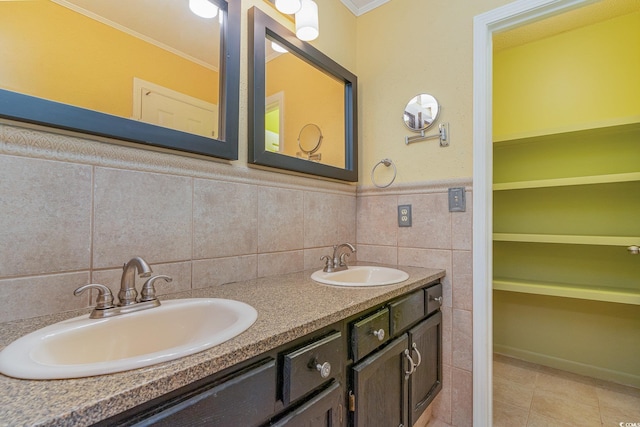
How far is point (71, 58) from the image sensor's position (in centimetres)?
83

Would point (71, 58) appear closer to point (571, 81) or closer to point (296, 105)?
point (296, 105)

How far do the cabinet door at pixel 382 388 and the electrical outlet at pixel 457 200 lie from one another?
0.68 m

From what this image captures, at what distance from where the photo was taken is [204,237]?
1.04 metres

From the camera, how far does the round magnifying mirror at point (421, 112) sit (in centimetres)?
151

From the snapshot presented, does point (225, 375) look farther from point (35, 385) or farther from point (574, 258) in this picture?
point (574, 258)

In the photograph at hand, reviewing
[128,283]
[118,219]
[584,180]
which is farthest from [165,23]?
[584,180]

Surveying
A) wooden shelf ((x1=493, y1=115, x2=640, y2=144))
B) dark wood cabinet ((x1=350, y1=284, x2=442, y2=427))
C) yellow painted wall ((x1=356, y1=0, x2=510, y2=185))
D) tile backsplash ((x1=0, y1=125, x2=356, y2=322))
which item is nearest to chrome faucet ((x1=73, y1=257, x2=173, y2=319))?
tile backsplash ((x1=0, y1=125, x2=356, y2=322))

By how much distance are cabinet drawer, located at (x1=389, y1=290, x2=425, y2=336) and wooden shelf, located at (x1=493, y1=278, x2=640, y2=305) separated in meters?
1.14

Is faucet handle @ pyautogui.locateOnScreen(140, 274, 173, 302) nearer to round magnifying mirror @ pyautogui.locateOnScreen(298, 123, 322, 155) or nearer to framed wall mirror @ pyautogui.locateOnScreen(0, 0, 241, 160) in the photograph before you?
framed wall mirror @ pyautogui.locateOnScreen(0, 0, 241, 160)

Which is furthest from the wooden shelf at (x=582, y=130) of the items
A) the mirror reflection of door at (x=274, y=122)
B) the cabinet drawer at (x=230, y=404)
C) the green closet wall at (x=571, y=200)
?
→ the cabinet drawer at (x=230, y=404)

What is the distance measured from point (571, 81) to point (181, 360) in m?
2.83

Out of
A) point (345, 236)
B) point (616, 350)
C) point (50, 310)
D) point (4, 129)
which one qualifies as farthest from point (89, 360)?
point (616, 350)

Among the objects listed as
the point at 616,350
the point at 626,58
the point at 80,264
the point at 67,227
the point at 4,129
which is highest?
the point at 626,58

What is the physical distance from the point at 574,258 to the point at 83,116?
2.79m
